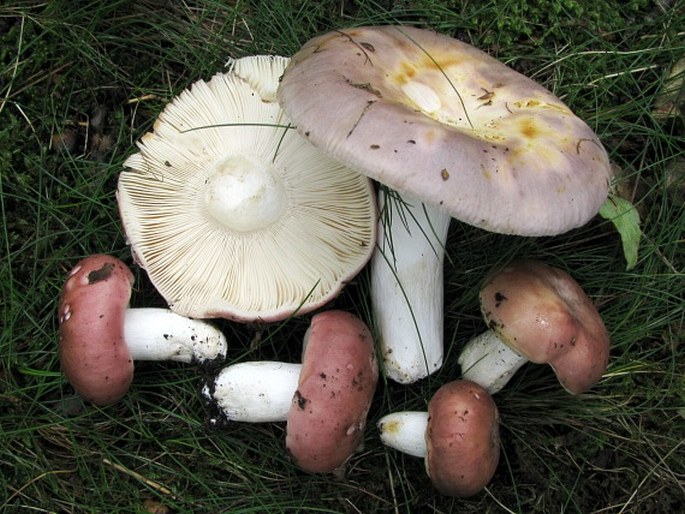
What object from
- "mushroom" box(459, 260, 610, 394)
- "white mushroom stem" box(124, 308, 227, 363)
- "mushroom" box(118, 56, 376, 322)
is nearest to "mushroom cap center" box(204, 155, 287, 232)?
"mushroom" box(118, 56, 376, 322)

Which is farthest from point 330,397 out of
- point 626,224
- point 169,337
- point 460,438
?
point 626,224

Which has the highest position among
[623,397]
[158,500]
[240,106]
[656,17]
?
[656,17]

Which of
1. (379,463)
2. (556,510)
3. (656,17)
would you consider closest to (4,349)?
(379,463)

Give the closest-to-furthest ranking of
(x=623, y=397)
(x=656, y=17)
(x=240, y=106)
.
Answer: (x=240, y=106), (x=623, y=397), (x=656, y=17)

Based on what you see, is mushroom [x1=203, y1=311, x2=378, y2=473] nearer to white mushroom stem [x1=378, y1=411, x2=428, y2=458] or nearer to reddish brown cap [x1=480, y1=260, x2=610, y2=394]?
white mushroom stem [x1=378, y1=411, x2=428, y2=458]

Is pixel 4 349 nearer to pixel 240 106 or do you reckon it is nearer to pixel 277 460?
pixel 277 460

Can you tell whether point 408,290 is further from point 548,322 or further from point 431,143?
point 431,143

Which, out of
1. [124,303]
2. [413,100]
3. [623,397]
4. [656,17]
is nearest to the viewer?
[413,100]
